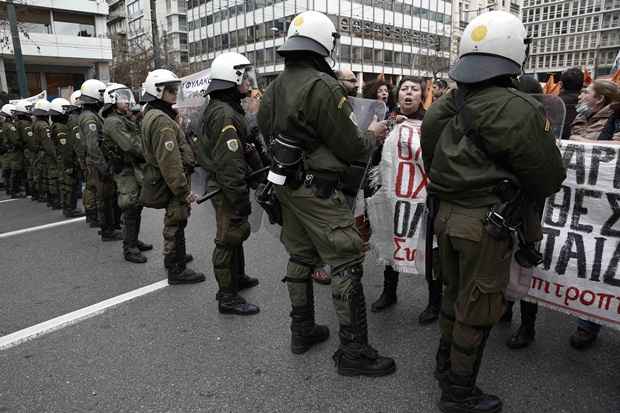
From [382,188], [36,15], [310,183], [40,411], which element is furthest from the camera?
[36,15]

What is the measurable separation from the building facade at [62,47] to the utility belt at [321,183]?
1322 inches

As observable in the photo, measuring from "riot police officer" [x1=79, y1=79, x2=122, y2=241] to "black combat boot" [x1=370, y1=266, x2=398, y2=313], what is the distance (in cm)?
419

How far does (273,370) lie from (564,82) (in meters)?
4.63

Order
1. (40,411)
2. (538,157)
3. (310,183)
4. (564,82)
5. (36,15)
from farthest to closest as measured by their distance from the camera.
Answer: (36,15) < (564,82) < (310,183) < (40,411) < (538,157)

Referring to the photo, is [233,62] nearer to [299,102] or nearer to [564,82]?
[299,102]

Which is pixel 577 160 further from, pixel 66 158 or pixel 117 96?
pixel 66 158

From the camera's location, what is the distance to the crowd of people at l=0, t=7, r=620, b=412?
7.31ft

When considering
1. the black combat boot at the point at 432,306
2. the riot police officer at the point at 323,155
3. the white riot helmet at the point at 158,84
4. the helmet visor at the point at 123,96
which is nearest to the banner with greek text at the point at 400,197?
the black combat boot at the point at 432,306

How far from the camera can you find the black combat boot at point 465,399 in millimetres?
Result: 2459

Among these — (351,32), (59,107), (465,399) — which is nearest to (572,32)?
(351,32)

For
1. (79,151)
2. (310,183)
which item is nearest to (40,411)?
(310,183)

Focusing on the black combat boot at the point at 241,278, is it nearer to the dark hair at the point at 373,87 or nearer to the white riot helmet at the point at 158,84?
the white riot helmet at the point at 158,84

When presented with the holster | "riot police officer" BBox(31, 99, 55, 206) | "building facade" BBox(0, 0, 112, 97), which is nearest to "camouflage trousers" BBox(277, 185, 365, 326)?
the holster

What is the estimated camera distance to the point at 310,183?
2834 millimetres
